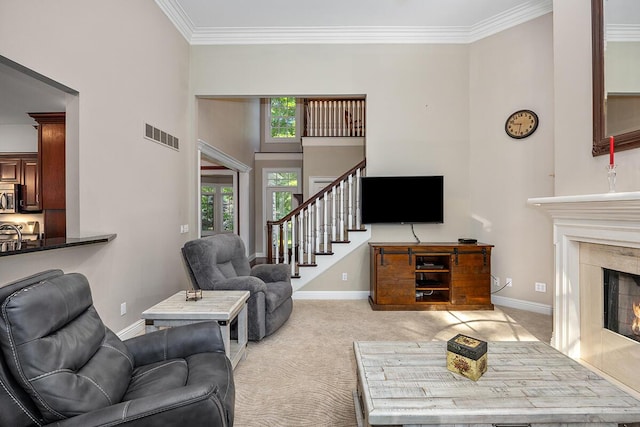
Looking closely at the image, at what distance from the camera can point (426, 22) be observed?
14.4 ft

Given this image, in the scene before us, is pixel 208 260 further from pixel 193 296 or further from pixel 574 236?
pixel 574 236

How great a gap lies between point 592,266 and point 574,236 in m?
0.25

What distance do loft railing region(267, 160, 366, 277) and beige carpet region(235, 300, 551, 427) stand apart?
0.68 m

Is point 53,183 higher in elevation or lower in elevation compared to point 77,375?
higher

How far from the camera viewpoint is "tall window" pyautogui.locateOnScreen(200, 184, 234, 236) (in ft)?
35.5

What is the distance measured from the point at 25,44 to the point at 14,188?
4.57 m

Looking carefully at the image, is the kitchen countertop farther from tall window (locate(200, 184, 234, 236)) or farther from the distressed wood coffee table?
tall window (locate(200, 184, 234, 236))

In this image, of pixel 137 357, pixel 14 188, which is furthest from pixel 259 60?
pixel 14 188

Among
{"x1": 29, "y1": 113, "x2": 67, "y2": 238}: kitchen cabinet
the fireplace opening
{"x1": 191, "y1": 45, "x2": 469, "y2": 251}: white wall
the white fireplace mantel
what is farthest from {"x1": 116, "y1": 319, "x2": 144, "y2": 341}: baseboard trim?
the fireplace opening

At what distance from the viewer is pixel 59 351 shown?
1323 mm

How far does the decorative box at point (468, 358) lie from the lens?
165 centimetres

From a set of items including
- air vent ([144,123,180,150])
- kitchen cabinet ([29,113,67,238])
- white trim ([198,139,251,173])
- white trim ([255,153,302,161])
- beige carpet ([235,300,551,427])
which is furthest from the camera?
white trim ([255,153,302,161])

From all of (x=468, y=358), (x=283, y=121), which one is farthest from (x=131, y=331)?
(x=283, y=121)

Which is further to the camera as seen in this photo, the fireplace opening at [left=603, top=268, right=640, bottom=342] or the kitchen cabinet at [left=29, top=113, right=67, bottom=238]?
the kitchen cabinet at [left=29, top=113, right=67, bottom=238]
